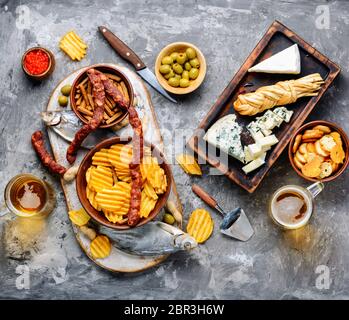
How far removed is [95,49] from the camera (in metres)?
3.04

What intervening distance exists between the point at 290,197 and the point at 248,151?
0.35 m

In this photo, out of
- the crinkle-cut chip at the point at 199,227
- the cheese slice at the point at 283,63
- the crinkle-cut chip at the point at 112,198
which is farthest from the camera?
the crinkle-cut chip at the point at 199,227

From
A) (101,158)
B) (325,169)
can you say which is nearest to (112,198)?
(101,158)

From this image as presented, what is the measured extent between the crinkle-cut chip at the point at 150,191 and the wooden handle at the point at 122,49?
0.65 m

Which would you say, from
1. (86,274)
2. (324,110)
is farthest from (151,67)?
(86,274)

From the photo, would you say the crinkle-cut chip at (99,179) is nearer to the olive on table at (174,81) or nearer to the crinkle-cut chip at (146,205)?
the crinkle-cut chip at (146,205)

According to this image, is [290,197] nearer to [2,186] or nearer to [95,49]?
[95,49]

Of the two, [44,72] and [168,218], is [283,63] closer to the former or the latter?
[168,218]

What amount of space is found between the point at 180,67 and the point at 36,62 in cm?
72

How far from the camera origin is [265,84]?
2.92 m

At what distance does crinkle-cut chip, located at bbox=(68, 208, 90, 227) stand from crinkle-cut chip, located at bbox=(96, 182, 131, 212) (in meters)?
0.28

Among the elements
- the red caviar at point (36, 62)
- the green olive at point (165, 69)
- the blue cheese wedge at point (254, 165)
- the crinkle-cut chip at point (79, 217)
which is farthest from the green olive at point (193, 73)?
the crinkle-cut chip at point (79, 217)

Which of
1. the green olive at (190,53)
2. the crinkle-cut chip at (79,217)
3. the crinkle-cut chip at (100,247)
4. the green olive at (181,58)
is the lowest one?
the crinkle-cut chip at (100,247)

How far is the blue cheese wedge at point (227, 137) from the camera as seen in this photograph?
282 cm
